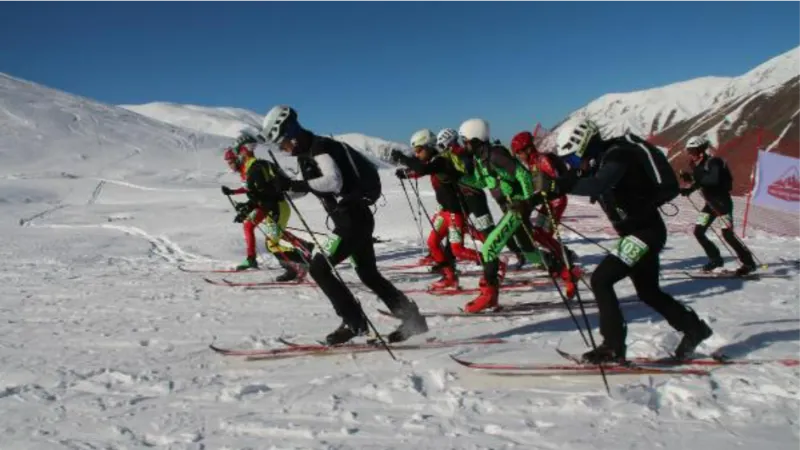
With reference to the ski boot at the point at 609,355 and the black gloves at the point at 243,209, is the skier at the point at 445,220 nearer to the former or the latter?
the black gloves at the point at 243,209

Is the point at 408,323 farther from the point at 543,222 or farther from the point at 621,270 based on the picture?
the point at 543,222

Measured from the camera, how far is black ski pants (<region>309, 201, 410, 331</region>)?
557cm

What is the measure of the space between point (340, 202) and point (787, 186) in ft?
43.9

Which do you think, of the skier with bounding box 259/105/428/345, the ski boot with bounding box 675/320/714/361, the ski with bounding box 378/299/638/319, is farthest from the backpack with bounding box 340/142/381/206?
the ski boot with bounding box 675/320/714/361

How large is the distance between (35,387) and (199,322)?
245 cm

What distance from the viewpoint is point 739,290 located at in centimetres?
809

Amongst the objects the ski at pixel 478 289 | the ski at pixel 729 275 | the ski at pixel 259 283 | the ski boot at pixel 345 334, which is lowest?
the ski at pixel 259 283

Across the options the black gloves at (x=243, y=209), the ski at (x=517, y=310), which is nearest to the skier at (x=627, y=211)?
the ski at (x=517, y=310)

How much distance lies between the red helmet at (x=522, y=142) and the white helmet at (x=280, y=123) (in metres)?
3.92

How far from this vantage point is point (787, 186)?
14.6m

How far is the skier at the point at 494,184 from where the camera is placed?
22.8 ft

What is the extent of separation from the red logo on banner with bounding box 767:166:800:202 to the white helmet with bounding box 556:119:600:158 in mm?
12350

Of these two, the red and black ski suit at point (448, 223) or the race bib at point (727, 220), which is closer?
the red and black ski suit at point (448, 223)

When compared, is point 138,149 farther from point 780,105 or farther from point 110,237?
point 780,105
